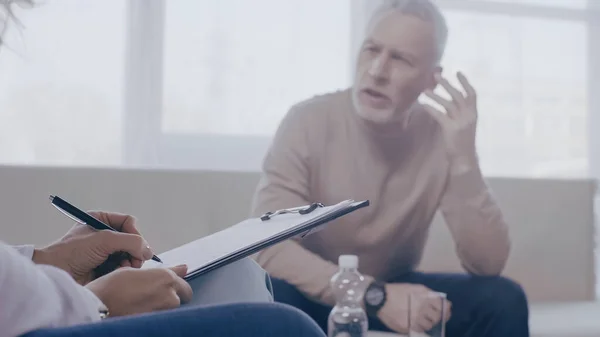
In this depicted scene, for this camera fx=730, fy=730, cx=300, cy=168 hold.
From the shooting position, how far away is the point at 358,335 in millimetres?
1624

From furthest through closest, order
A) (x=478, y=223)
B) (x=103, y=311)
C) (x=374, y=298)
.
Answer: (x=478, y=223)
(x=374, y=298)
(x=103, y=311)

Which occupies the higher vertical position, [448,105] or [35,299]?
[448,105]

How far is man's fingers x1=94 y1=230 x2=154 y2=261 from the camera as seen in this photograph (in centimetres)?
93

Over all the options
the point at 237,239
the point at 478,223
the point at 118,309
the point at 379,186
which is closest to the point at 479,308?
the point at 478,223

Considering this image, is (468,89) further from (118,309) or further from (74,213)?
(118,309)

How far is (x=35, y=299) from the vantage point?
618mm

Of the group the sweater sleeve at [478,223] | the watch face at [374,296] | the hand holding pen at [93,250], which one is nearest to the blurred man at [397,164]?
the sweater sleeve at [478,223]

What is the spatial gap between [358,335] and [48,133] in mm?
1357

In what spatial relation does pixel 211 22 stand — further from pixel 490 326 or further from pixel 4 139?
pixel 490 326

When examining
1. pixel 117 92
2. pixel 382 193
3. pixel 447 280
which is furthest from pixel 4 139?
pixel 447 280

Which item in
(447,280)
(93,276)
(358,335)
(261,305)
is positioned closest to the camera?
(261,305)

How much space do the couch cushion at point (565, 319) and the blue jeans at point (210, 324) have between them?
1364 mm

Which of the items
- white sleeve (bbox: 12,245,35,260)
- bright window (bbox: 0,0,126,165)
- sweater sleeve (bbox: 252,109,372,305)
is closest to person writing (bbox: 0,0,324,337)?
white sleeve (bbox: 12,245,35,260)

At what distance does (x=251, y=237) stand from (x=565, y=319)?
1.39 metres
